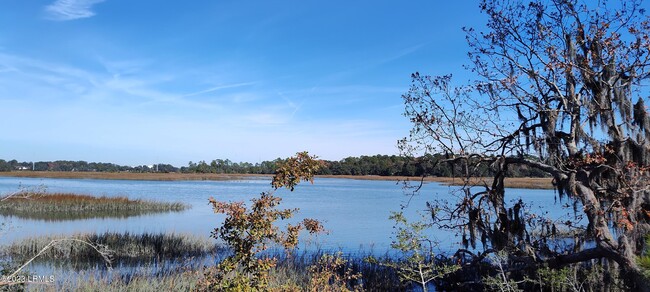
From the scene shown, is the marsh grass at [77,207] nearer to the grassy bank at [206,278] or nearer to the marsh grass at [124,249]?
the marsh grass at [124,249]

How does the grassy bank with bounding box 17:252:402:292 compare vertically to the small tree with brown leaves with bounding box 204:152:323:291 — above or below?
below

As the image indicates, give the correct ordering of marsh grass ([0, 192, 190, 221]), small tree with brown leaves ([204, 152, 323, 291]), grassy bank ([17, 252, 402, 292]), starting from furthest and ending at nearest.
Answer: marsh grass ([0, 192, 190, 221]), grassy bank ([17, 252, 402, 292]), small tree with brown leaves ([204, 152, 323, 291])

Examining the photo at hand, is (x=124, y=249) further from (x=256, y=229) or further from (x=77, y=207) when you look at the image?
(x=77, y=207)

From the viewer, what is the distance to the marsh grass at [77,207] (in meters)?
24.7

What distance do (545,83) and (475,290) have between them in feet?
13.0

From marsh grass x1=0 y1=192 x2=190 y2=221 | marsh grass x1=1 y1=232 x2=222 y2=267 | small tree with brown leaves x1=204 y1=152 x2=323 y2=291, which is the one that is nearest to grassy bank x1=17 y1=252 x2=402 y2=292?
small tree with brown leaves x1=204 y1=152 x2=323 y2=291

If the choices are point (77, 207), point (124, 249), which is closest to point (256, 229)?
point (124, 249)

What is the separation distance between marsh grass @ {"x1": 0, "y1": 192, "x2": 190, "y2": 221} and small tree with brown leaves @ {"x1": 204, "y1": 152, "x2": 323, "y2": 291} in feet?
70.8

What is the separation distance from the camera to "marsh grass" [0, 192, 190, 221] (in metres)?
24.7

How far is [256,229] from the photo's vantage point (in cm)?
442

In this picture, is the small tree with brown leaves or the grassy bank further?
the grassy bank

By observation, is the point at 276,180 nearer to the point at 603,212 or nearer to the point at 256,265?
the point at 256,265

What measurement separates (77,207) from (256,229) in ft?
84.0

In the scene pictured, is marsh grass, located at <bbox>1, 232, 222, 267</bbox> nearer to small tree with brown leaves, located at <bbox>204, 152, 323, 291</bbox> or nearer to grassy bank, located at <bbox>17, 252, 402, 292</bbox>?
grassy bank, located at <bbox>17, 252, 402, 292</bbox>
